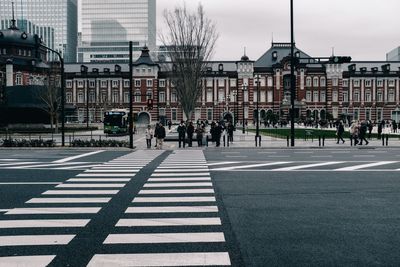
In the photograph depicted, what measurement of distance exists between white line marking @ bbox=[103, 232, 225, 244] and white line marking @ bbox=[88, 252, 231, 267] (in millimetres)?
665

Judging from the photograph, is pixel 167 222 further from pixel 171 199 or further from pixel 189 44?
pixel 189 44

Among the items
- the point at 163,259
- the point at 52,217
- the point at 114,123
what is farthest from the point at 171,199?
the point at 114,123

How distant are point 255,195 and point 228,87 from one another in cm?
8615

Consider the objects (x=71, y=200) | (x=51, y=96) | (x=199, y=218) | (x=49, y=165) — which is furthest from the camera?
(x=51, y=96)

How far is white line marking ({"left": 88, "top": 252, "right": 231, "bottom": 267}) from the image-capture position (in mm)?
5969

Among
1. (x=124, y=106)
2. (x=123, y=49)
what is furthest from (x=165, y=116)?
(x=123, y=49)

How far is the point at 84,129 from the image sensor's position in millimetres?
60969

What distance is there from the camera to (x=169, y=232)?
25.0 feet

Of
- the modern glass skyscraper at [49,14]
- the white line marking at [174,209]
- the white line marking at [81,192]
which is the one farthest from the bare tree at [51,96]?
the modern glass skyscraper at [49,14]

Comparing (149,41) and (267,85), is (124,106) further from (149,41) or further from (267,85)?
(149,41)

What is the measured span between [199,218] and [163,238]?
1.51 m

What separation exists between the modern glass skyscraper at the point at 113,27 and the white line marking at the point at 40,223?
15471cm

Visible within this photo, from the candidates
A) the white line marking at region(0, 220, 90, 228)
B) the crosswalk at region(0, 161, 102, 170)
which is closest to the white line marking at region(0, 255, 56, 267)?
the white line marking at region(0, 220, 90, 228)

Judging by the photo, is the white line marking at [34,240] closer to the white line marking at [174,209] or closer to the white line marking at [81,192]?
the white line marking at [174,209]
